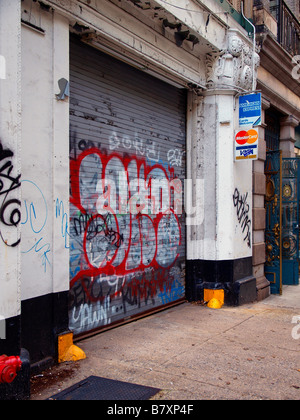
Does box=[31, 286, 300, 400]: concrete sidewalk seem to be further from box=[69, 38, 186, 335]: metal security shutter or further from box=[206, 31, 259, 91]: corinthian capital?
box=[206, 31, 259, 91]: corinthian capital

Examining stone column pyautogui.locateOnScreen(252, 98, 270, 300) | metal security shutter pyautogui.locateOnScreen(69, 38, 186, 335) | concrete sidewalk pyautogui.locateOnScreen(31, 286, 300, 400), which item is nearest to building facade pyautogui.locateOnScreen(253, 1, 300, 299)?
stone column pyautogui.locateOnScreen(252, 98, 270, 300)

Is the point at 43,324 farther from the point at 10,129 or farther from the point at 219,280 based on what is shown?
the point at 219,280

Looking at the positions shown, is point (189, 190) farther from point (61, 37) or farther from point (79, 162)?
point (61, 37)

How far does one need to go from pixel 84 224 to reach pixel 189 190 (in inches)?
116

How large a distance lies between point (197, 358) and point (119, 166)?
9.42 feet

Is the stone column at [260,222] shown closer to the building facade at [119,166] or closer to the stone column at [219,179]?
the building facade at [119,166]

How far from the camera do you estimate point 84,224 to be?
5.56m

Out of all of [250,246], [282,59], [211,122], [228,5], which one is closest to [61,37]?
[211,122]

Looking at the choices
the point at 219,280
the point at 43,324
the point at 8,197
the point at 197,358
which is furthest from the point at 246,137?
the point at 8,197

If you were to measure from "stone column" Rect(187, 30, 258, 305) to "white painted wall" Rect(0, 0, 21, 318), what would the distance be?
4579 millimetres

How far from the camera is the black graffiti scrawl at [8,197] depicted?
12.1 ft

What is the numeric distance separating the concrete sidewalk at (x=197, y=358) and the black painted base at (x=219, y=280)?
1.91 feet

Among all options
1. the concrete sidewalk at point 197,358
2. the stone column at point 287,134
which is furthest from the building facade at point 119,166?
the stone column at point 287,134

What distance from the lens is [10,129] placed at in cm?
373
